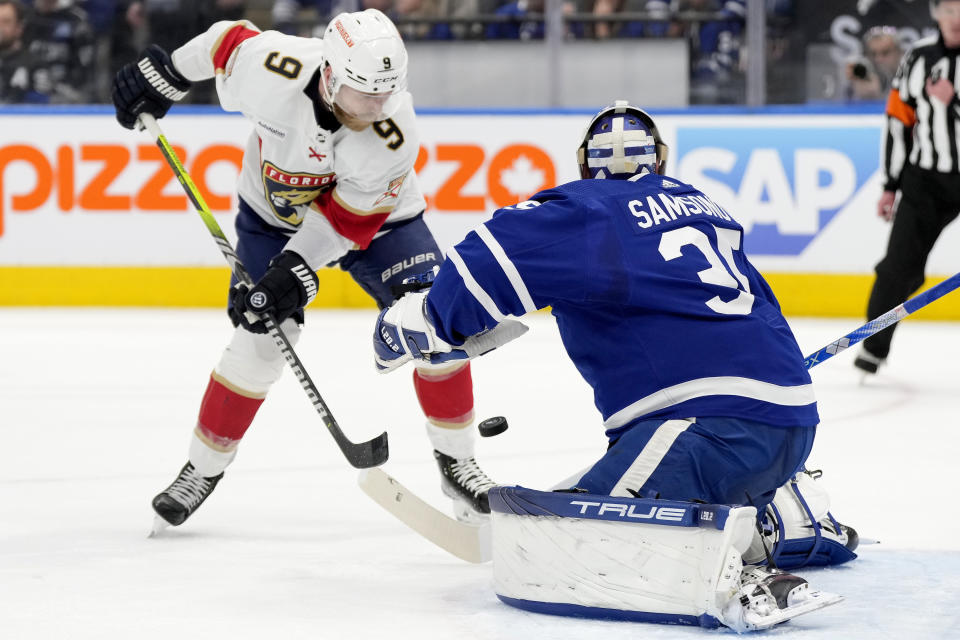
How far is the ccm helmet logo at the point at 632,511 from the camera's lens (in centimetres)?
200

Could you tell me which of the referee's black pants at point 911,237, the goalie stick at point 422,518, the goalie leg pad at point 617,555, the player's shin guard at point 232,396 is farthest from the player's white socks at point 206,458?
the referee's black pants at point 911,237

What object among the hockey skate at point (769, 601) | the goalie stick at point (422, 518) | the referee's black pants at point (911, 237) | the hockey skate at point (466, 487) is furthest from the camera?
the referee's black pants at point (911, 237)

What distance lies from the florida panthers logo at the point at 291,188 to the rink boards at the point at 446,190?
3.43m

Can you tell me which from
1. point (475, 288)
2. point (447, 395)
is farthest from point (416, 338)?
point (447, 395)

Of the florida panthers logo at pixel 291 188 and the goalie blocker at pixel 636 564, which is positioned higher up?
the florida panthers logo at pixel 291 188

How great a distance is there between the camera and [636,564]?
6.70 feet

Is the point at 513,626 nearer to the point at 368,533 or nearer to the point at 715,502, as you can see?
the point at 715,502

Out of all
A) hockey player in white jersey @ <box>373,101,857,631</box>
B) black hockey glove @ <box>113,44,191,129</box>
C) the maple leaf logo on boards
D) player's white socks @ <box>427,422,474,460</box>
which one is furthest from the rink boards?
hockey player in white jersey @ <box>373,101,857,631</box>

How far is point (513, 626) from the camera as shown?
6.78ft

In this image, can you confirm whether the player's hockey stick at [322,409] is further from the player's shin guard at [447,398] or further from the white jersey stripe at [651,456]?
the white jersey stripe at [651,456]

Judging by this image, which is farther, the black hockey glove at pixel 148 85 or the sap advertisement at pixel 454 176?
the sap advertisement at pixel 454 176

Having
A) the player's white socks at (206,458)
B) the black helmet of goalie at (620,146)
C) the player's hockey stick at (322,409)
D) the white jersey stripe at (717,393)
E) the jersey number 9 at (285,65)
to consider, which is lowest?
the player's white socks at (206,458)

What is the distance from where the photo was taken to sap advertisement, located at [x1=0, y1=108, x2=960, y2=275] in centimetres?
610

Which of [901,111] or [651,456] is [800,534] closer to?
[651,456]
